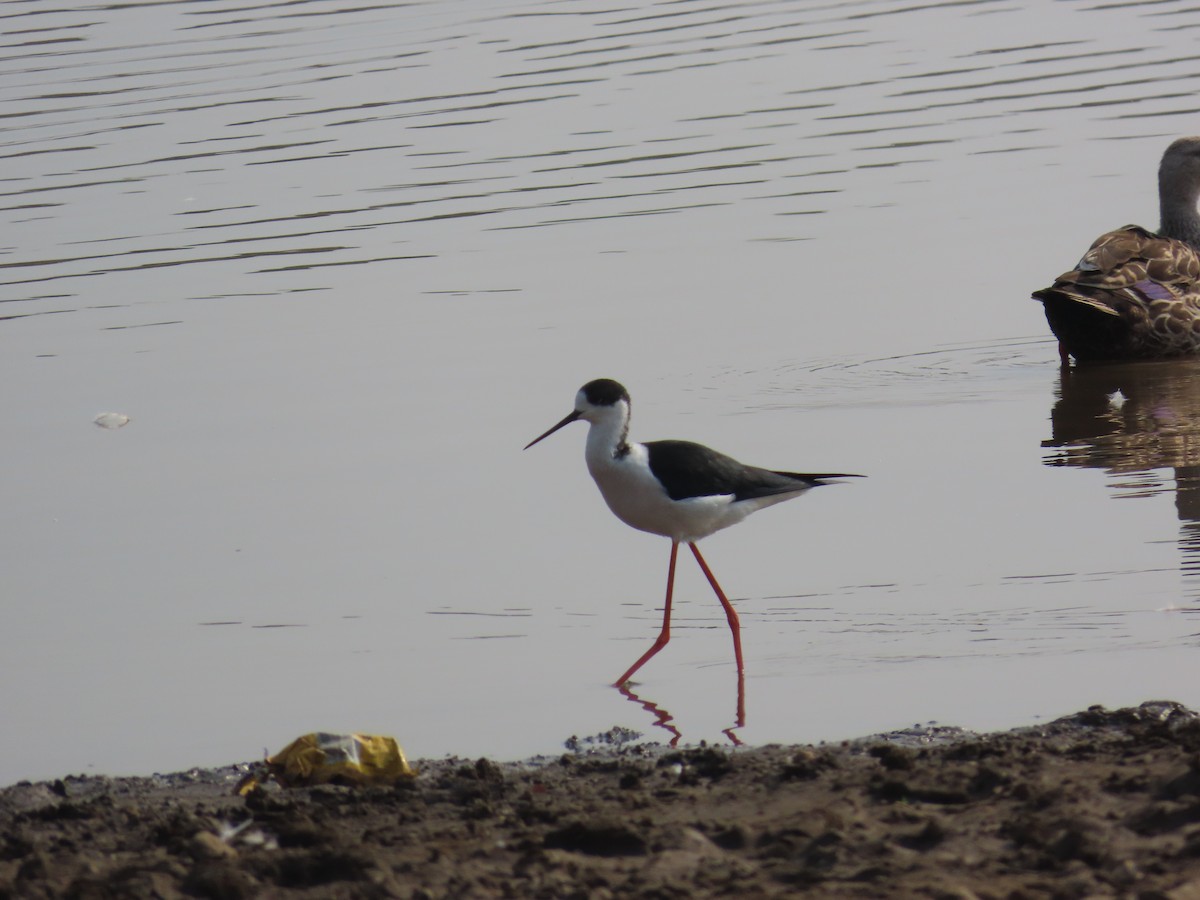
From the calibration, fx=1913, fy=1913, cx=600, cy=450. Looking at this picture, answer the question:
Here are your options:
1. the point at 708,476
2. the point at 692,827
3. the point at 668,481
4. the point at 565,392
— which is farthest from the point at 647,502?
the point at 565,392

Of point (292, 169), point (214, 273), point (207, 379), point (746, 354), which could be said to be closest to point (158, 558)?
point (207, 379)

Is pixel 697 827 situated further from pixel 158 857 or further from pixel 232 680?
pixel 232 680

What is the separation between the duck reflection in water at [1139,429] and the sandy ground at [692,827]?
8.12 feet

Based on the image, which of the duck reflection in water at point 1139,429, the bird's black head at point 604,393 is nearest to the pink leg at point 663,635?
the bird's black head at point 604,393

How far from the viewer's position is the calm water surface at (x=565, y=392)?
282 inches

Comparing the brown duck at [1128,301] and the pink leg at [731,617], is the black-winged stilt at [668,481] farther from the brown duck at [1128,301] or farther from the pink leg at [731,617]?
the brown duck at [1128,301]

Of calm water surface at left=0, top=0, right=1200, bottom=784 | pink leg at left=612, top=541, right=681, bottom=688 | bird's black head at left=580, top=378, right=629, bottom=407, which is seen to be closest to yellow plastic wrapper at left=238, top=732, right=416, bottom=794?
calm water surface at left=0, top=0, right=1200, bottom=784

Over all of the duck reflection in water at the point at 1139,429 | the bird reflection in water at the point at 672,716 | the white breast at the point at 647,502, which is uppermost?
the white breast at the point at 647,502

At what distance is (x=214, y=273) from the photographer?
48.9 ft

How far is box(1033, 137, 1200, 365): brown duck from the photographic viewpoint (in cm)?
1163

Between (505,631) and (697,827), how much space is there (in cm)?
274

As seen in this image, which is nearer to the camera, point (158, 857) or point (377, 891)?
point (377, 891)

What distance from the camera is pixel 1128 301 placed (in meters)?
11.8

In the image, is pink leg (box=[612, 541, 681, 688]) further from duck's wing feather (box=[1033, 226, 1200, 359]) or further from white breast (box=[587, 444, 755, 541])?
duck's wing feather (box=[1033, 226, 1200, 359])
